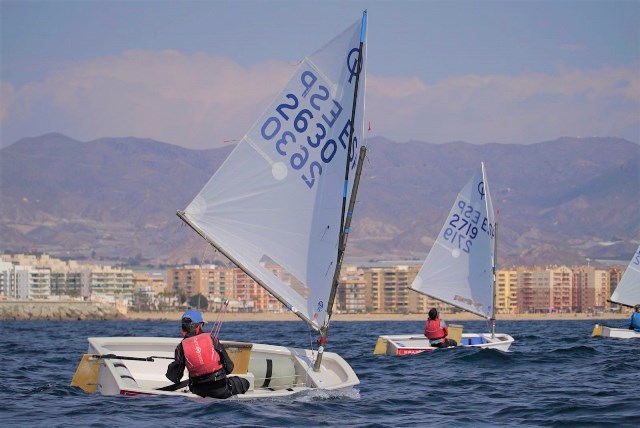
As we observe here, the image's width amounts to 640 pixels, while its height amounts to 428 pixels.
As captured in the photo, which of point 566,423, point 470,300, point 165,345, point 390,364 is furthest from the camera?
point 470,300

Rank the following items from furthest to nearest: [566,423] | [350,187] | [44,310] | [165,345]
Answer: [44,310]
[165,345]
[350,187]
[566,423]

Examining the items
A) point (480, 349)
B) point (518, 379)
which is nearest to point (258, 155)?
point (518, 379)

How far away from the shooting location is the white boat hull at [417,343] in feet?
123

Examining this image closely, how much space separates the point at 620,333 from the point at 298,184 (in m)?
30.2

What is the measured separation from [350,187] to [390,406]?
4140 millimetres

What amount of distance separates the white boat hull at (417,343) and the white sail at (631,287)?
1819cm

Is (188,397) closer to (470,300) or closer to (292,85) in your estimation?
(292,85)

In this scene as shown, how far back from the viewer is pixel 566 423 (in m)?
19.7

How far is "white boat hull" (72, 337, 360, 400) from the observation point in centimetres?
2198

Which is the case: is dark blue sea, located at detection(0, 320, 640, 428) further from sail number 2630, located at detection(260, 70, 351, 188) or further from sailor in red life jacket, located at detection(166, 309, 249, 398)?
sail number 2630, located at detection(260, 70, 351, 188)

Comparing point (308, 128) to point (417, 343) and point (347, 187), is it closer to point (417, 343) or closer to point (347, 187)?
point (347, 187)

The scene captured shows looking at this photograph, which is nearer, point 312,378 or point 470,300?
point 312,378

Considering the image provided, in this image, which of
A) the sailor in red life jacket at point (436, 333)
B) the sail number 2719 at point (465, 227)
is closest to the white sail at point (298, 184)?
the sailor in red life jacket at point (436, 333)

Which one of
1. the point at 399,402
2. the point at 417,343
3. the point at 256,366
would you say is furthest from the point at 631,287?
the point at 256,366
